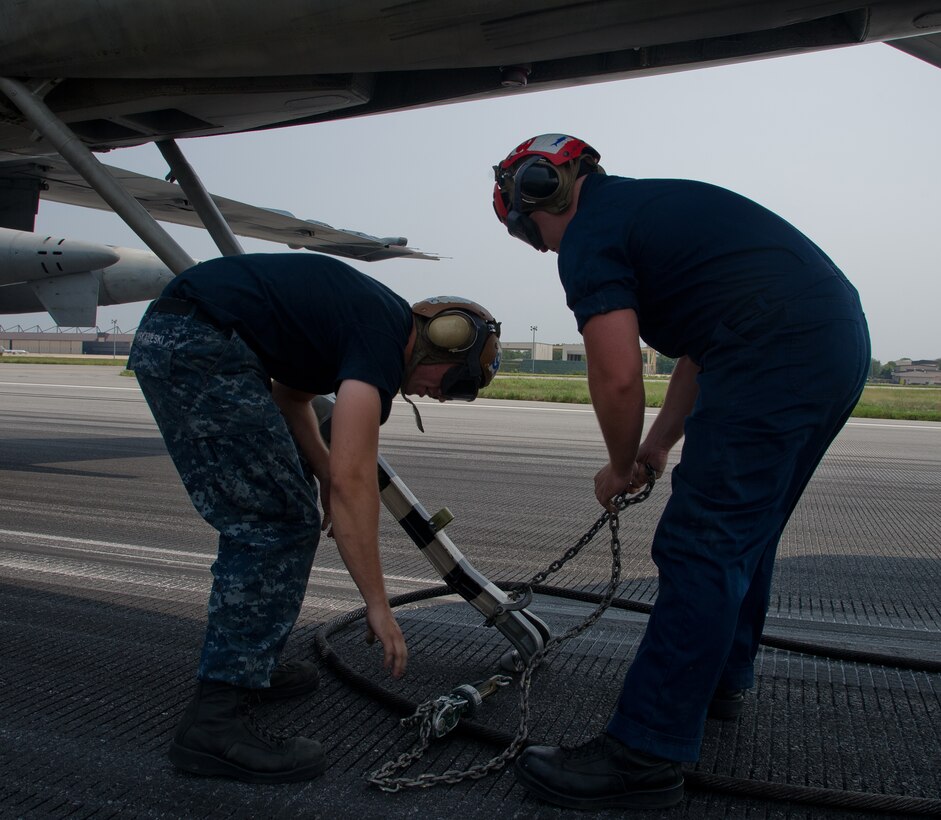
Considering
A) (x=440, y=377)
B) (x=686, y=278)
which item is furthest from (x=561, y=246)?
(x=440, y=377)

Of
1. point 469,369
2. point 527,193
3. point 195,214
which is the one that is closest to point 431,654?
point 469,369

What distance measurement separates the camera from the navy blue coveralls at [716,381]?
2.18 m

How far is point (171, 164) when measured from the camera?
6273 mm

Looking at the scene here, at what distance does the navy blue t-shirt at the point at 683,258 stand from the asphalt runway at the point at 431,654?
1.29 m

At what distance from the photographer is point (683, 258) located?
2.24 m

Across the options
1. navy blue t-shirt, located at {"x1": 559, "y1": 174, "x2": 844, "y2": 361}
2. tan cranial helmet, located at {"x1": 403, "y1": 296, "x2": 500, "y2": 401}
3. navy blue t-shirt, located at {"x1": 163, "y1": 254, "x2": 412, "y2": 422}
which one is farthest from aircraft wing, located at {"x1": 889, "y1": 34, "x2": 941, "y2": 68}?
navy blue t-shirt, located at {"x1": 163, "y1": 254, "x2": 412, "y2": 422}

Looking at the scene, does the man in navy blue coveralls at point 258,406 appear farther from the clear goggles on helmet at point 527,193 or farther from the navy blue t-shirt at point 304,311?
the clear goggles on helmet at point 527,193

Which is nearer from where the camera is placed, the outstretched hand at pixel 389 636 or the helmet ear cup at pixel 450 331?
the outstretched hand at pixel 389 636

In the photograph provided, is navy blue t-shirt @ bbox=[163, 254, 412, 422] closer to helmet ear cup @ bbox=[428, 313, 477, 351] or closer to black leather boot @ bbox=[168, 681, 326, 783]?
helmet ear cup @ bbox=[428, 313, 477, 351]

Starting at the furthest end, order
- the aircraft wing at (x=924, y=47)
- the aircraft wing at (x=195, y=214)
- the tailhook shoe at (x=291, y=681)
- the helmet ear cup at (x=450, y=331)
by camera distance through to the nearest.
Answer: the aircraft wing at (x=195, y=214)
the aircraft wing at (x=924, y=47)
the tailhook shoe at (x=291, y=681)
the helmet ear cup at (x=450, y=331)

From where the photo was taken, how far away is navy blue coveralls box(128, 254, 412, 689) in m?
2.37

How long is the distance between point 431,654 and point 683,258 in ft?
6.14

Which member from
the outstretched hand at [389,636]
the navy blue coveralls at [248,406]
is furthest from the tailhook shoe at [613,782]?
the navy blue coveralls at [248,406]

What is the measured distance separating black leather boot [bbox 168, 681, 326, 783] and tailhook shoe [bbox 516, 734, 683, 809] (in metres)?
0.64
